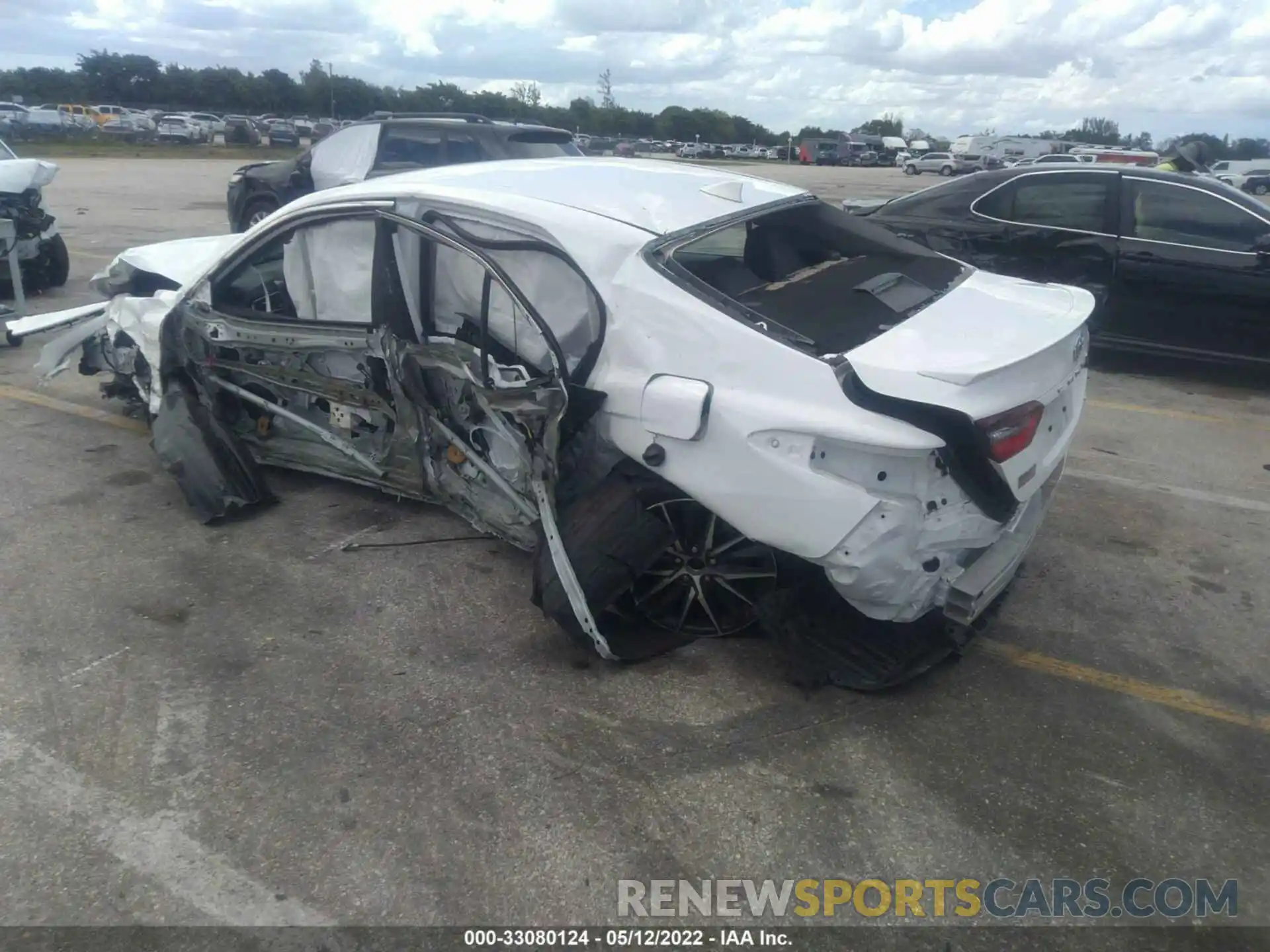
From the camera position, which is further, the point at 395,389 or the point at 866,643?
the point at 395,389

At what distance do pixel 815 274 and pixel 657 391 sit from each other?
107 centimetres

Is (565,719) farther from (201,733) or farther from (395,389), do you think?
(395,389)

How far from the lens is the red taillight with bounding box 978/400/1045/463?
9.53 ft

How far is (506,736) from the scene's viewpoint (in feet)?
10.2

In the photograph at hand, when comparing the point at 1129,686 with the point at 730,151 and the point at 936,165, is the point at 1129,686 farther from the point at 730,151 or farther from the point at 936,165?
the point at 730,151

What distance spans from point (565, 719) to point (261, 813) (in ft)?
3.07

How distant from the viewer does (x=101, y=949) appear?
2.31 meters

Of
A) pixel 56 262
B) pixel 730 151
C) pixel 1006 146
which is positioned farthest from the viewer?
pixel 730 151

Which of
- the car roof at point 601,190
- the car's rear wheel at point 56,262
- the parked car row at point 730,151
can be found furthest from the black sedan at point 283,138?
the car roof at point 601,190

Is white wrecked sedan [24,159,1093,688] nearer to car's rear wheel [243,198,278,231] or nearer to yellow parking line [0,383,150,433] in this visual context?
yellow parking line [0,383,150,433]

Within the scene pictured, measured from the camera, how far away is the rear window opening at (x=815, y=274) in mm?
3277

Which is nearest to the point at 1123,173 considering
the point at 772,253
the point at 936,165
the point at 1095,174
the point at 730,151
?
the point at 1095,174

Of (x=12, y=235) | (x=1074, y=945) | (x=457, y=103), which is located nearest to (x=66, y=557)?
(x=1074, y=945)

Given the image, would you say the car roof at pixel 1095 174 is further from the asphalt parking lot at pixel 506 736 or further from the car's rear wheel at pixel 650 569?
the car's rear wheel at pixel 650 569
